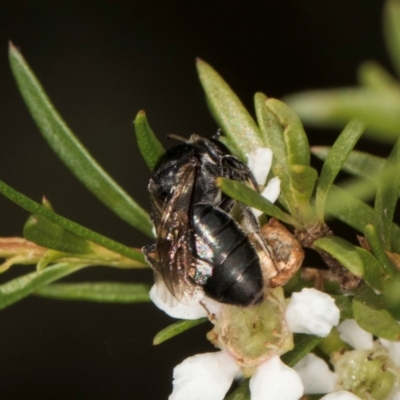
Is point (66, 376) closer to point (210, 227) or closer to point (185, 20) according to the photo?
point (185, 20)

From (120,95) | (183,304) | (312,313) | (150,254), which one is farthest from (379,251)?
(120,95)

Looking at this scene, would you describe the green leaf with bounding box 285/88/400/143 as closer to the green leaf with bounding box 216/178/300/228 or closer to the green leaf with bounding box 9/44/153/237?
the green leaf with bounding box 216/178/300/228

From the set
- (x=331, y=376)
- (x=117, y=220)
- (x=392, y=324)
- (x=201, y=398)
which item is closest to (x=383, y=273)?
(x=392, y=324)

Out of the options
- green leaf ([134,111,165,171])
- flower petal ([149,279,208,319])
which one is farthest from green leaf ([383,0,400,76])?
flower petal ([149,279,208,319])

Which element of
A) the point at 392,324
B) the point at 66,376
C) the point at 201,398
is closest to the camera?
the point at 392,324

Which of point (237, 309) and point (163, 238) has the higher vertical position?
point (163, 238)
